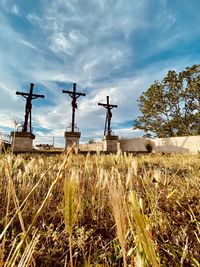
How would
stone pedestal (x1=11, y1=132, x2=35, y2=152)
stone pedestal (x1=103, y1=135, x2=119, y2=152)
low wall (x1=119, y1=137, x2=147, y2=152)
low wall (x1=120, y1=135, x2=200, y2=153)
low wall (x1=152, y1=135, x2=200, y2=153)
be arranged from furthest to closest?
1. low wall (x1=119, y1=137, x2=147, y2=152)
2. low wall (x1=120, y1=135, x2=200, y2=153)
3. low wall (x1=152, y1=135, x2=200, y2=153)
4. stone pedestal (x1=103, y1=135, x2=119, y2=152)
5. stone pedestal (x1=11, y1=132, x2=35, y2=152)

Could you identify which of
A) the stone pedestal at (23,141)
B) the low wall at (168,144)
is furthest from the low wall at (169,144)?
the stone pedestal at (23,141)

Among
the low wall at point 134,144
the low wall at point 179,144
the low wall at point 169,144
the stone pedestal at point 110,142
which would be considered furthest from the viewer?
the low wall at point 134,144

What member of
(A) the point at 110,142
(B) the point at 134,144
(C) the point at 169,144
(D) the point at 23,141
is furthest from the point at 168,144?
(D) the point at 23,141

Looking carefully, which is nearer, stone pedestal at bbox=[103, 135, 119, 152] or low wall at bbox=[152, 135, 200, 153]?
stone pedestal at bbox=[103, 135, 119, 152]

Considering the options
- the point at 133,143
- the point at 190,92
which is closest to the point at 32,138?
the point at 133,143

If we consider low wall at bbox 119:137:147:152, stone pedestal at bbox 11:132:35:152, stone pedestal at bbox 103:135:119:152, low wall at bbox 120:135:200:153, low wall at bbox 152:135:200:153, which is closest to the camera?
stone pedestal at bbox 11:132:35:152

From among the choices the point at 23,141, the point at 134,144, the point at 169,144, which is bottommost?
the point at 23,141

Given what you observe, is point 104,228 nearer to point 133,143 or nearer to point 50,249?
point 50,249

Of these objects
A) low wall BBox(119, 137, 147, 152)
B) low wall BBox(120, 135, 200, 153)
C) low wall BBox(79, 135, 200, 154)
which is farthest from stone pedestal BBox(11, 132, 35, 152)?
low wall BBox(120, 135, 200, 153)

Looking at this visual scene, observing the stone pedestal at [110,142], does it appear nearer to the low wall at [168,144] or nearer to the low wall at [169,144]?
the low wall at [168,144]

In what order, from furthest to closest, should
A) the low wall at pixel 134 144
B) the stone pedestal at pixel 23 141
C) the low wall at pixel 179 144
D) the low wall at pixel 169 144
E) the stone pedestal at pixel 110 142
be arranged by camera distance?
the low wall at pixel 134 144 < the low wall at pixel 169 144 < the low wall at pixel 179 144 < the stone pedestal at pixel 110 142 < the stone pedestal at pixel 23 141

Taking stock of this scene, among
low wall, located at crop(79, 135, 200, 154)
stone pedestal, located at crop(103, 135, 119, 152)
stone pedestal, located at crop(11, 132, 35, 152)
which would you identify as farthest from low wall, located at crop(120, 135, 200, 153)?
stone pedestal, located at crop(11, 132, 35, 152)

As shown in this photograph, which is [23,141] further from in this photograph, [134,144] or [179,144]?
[179,144]

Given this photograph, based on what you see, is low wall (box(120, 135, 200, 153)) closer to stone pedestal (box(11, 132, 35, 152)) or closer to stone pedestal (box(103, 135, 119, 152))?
stone pedestal (box(103, 135, 119, 152))
